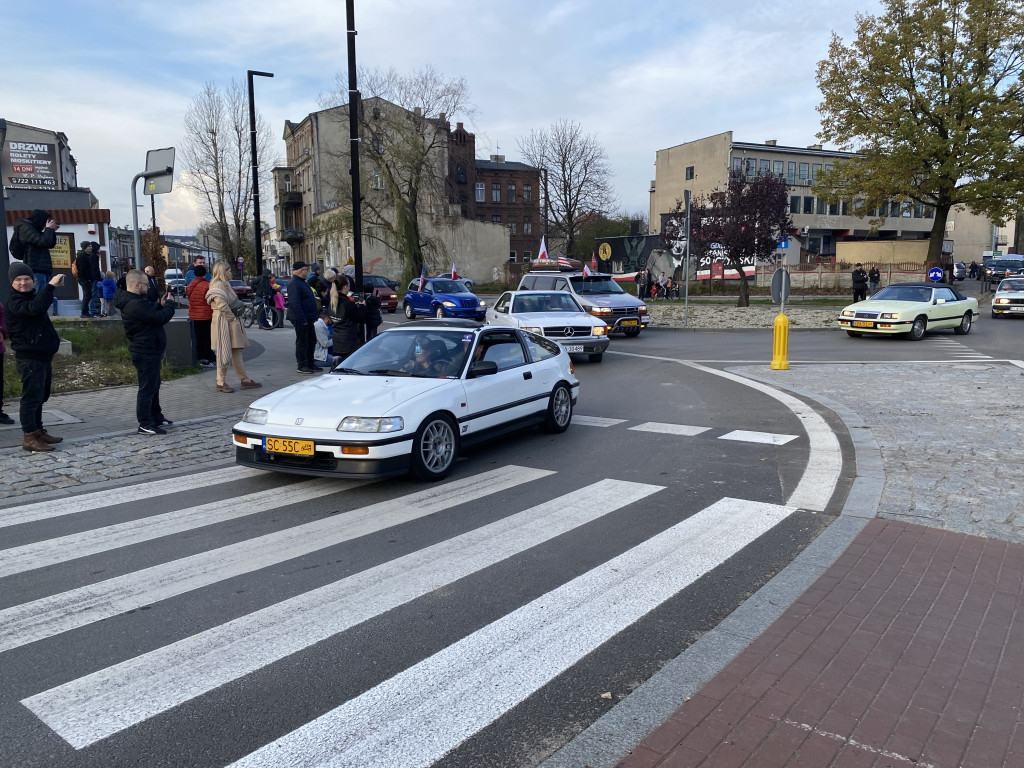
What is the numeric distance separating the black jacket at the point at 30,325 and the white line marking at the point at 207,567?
167 inches

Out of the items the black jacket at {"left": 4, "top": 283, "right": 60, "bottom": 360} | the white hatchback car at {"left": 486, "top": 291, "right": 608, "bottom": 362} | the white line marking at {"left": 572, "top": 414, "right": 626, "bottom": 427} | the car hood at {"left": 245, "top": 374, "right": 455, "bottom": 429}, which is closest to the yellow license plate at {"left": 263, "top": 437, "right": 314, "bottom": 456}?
the car hood at {"left": 245, "top": 374, "right": 455, "bottom": 429}

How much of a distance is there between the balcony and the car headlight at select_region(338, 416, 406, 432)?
67.0m

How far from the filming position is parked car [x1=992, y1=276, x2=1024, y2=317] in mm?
27469

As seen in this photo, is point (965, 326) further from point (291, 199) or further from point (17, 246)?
point (291, 199)

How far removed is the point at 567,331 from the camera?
1662cm

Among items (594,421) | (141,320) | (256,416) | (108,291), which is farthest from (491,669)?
(108,291)

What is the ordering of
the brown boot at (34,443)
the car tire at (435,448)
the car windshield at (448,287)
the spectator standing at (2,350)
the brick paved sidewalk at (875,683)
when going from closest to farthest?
1. the brick paved sidewalk at (875,683)
2. the car tire at (435,448)
3. the brown boot at (34,443)
4. the spectator standing at (2,350)
5. the car windshield at (448,287)

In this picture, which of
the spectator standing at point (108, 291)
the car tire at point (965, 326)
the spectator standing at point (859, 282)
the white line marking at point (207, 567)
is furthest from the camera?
the spectator standing at point (859, 282)

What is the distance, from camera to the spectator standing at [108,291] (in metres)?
21.0

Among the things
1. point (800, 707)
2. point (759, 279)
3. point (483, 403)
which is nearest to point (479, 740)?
point (800, 707)

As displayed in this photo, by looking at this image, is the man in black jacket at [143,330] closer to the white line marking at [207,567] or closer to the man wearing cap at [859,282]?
the white line marking at [207,567]

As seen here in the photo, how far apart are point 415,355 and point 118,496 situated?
307cm

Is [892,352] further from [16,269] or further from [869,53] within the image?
[869,53]

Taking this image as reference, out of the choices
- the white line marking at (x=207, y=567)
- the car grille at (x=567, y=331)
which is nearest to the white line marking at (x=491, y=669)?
the white line marking at (x=207, y=567)
